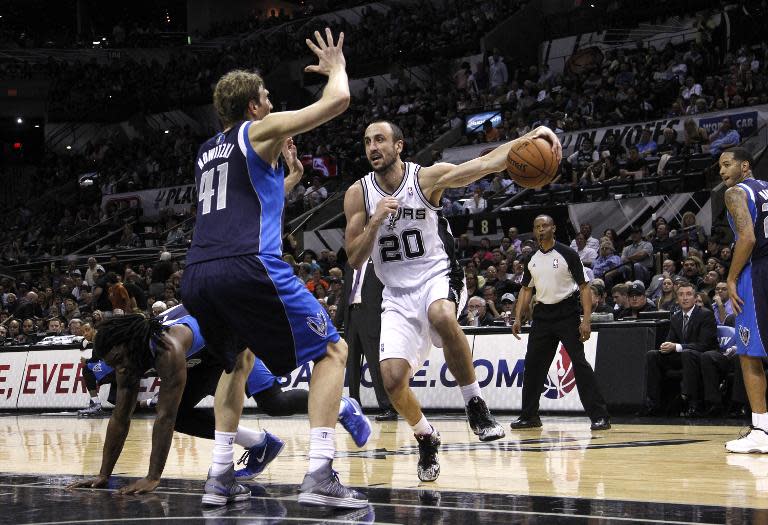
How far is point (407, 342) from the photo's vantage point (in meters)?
6.04

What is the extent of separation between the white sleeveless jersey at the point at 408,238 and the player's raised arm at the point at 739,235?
7.62 feet

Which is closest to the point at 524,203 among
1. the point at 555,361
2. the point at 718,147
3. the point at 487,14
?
the point at 718,147

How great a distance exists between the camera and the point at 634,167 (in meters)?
17.9

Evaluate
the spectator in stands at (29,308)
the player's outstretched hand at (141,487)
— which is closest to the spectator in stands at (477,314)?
the player's outstretched hand at (141,487)

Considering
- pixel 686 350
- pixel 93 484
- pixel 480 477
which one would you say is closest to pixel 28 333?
pixel 686 350

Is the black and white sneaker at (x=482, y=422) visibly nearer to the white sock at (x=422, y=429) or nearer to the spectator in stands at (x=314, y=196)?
the white sock at (x=422, y=429)

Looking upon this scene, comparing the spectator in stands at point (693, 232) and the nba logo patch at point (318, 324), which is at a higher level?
the spectator in stands at point (693, 232)

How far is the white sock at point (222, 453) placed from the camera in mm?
5137

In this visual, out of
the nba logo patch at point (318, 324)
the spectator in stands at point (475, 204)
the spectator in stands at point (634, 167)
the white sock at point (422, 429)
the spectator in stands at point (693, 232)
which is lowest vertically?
the white sock at point (422, 429)

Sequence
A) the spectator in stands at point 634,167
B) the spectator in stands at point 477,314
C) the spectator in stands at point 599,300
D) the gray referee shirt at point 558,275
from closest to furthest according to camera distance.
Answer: the gray referee shirt at point 558,275 → the spectator in stands at point 599,300 → the spectator in stands at point 477,314 → the spectator in stands at point 634,167

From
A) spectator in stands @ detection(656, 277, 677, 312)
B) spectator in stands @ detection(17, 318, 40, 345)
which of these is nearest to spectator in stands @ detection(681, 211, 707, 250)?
spectator in stands @ detection(656, 277, 677, 312)

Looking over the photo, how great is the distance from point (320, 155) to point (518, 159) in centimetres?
2066

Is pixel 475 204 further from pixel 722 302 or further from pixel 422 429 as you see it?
pixel 422 429

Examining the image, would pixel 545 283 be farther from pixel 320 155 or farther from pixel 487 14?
pixel 487 14
